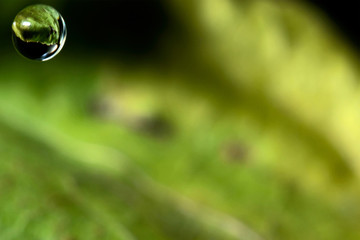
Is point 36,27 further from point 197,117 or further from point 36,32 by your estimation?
point 197,117

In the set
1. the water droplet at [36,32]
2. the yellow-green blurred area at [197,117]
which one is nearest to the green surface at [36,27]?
the water droplet at [36,32]

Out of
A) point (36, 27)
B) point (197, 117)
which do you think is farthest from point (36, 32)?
point (197, 117)

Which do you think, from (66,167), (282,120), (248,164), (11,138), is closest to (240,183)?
(248,164)

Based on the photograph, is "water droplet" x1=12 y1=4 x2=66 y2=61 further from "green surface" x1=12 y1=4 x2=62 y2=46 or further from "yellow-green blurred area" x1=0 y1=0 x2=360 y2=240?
"yellow-green blurred area" x1=0 y1=0 x2=360 y2=240

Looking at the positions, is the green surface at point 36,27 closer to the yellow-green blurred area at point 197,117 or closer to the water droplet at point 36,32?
the water droplet at point 36,32

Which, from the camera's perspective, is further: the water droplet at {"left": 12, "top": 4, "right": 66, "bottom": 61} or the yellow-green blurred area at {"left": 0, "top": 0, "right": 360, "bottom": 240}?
the yellow-green blurred area at {"left": 0, "top": 0, "right": 360, "bottom": 240}

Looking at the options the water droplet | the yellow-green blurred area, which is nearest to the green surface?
the water droplet

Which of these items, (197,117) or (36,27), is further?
(197,117)
